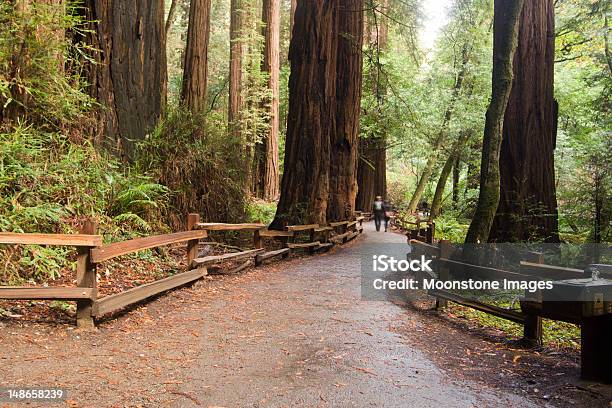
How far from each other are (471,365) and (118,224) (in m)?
6.06

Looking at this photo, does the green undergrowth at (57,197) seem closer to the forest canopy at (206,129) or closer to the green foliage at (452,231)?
the forest canopy at (206,129)

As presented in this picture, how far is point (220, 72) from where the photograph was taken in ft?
102

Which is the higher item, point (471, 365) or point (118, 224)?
point (118, 224)

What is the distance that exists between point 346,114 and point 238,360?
14.0 m

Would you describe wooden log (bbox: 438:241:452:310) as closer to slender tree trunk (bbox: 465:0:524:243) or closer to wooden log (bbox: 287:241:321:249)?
slender tree trunk (bbox: 465:0:524:243)

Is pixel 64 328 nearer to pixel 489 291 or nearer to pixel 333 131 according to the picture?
pixel 489 291

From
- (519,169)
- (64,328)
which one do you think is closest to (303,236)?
(519,169)

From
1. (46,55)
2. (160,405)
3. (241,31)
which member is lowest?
(160,405)

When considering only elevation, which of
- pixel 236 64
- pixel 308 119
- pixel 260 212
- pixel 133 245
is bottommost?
pixel 133 245

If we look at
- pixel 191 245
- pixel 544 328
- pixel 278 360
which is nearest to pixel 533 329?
pixel 544 328

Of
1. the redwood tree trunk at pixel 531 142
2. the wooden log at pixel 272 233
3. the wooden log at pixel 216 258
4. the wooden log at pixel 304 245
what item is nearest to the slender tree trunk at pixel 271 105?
the wooden log at pixel 304 245

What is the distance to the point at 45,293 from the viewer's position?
208 inches

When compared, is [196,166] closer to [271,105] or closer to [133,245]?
[133,245]

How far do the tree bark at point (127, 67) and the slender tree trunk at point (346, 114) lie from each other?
7638mm
